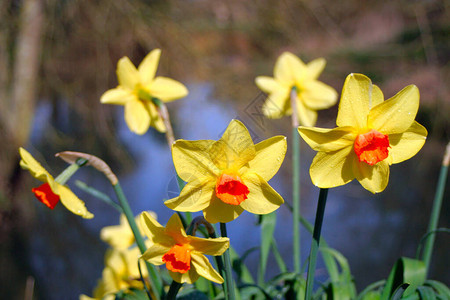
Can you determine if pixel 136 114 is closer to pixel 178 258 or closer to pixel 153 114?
pixel 153 114

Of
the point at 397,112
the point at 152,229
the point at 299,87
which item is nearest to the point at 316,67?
the point at 299,87

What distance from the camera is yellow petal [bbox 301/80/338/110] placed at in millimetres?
636

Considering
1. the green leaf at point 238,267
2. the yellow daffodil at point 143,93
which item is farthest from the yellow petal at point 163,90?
the green leaf at point 238,267

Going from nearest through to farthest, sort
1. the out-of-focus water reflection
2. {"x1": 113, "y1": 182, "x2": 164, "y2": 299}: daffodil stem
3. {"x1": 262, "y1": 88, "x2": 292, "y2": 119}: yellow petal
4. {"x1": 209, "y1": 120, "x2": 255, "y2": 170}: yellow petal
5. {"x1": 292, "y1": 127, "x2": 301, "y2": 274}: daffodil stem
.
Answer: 1. {"x1": 209, "y1": 120, "x2": 255, "y2": 170}: yellow petal
2. {"x1": 113, "y1": 182, "x2": 164, "y2": 299}: daffodil stem
3. {"x1": 292, "y1": 127, "x2": 301, "y2": 274}: daffodil stem
4. {"x1": 262, "y1": 88, "x2": 292, "y2": 119}: yellow petal
5. the out-of-focus water reflection

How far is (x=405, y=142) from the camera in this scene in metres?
0.32

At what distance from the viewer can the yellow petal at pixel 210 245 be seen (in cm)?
28

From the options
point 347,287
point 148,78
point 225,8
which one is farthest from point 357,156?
point 225,8

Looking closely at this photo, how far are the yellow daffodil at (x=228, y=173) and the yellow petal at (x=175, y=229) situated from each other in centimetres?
2

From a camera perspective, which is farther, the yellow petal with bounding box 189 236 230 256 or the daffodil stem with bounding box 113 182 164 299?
the daffodil stem with bounding box 113 182 164 299

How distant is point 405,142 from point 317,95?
34 cm

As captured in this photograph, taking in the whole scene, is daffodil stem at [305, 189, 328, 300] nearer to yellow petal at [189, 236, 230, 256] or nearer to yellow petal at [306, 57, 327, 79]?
yellow petal at [189, 236, 230, 256]

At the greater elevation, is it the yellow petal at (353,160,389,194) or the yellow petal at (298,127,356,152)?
the yellow petal at (298,127,356,152)

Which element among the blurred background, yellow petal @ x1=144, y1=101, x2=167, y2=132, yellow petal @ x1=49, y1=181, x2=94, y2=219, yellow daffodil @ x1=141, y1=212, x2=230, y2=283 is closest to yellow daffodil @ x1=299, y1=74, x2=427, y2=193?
yellow daffodil @ x1=141, y1=212, x2=230, y2=283

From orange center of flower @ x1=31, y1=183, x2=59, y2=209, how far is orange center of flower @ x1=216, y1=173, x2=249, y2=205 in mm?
177
